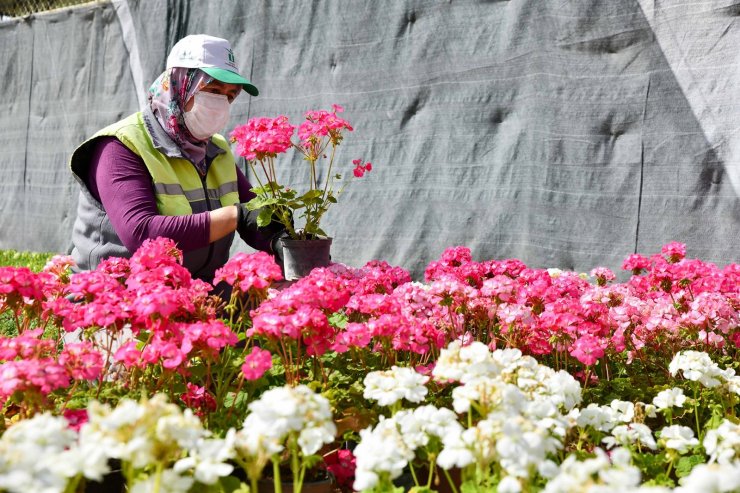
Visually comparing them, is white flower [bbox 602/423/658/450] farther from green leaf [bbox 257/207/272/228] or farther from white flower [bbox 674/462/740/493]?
green leaf [bbox 257/207/272/228]

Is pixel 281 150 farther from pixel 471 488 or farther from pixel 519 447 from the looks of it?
pixel 519 447

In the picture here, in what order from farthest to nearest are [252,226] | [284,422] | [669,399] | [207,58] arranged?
1. [252,226]
2. [207,58]
3. [669,399]
4. [284,422]

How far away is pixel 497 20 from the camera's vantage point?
436cm

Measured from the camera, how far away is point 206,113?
2.83 metres

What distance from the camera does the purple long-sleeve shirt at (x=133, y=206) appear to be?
8.57 ft

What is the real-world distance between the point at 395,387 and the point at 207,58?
5.68ft

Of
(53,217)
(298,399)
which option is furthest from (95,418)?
(53,217)

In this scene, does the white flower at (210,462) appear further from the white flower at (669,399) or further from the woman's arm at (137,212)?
the woman's arm at (137,212)

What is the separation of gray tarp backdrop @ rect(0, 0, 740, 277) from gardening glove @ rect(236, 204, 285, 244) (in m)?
1.69

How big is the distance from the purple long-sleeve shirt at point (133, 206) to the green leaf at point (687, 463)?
1598 millimetres

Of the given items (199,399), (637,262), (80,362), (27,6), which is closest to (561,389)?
(199,399)

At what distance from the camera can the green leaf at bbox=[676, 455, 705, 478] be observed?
65.9 inches

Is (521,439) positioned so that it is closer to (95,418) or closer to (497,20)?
(95,418)

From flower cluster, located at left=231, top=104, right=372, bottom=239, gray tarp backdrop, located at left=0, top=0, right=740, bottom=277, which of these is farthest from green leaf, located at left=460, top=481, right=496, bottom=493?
gray tarp backdrop, located at left=0, top=0, right=740, bottom=277
